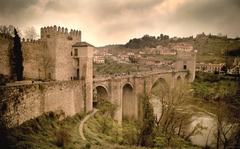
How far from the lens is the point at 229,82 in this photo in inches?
2395

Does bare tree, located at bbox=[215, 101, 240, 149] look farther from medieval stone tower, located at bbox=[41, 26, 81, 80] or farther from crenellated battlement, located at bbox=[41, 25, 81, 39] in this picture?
crenellated battlement, located at bbox=[41, 25, 81, 39]

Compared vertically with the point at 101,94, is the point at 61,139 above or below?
below

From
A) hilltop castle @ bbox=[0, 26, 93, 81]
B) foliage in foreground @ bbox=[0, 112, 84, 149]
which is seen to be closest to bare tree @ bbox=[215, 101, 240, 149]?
foliage in foreground @ bbox=[0, 112, 84, 149]

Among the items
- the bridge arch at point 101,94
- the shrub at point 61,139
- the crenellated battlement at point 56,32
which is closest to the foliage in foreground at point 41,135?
the shrub at point 61,139

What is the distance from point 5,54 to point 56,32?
5916 mm

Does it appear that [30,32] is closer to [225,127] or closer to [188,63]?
[225,127]

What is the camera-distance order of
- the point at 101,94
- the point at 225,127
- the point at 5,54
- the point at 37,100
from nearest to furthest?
the point at 37,100
the point at 5,54
the point at 225,127
the point at 101,94

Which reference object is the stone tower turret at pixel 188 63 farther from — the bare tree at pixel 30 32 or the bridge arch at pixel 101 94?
the bare tree at pixel 30 32

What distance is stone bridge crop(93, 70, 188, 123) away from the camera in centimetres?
3494

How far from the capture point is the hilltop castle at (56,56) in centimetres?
2944

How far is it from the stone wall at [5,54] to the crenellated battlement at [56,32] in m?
3.92

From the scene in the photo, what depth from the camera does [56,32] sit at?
29453 millimetres

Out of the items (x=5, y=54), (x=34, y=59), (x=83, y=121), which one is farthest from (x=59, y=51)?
(x=83, y=121)

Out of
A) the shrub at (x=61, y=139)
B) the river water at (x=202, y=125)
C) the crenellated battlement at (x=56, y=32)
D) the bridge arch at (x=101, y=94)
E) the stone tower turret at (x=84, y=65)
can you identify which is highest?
the crenellated battlement at (x=56, y=32)
